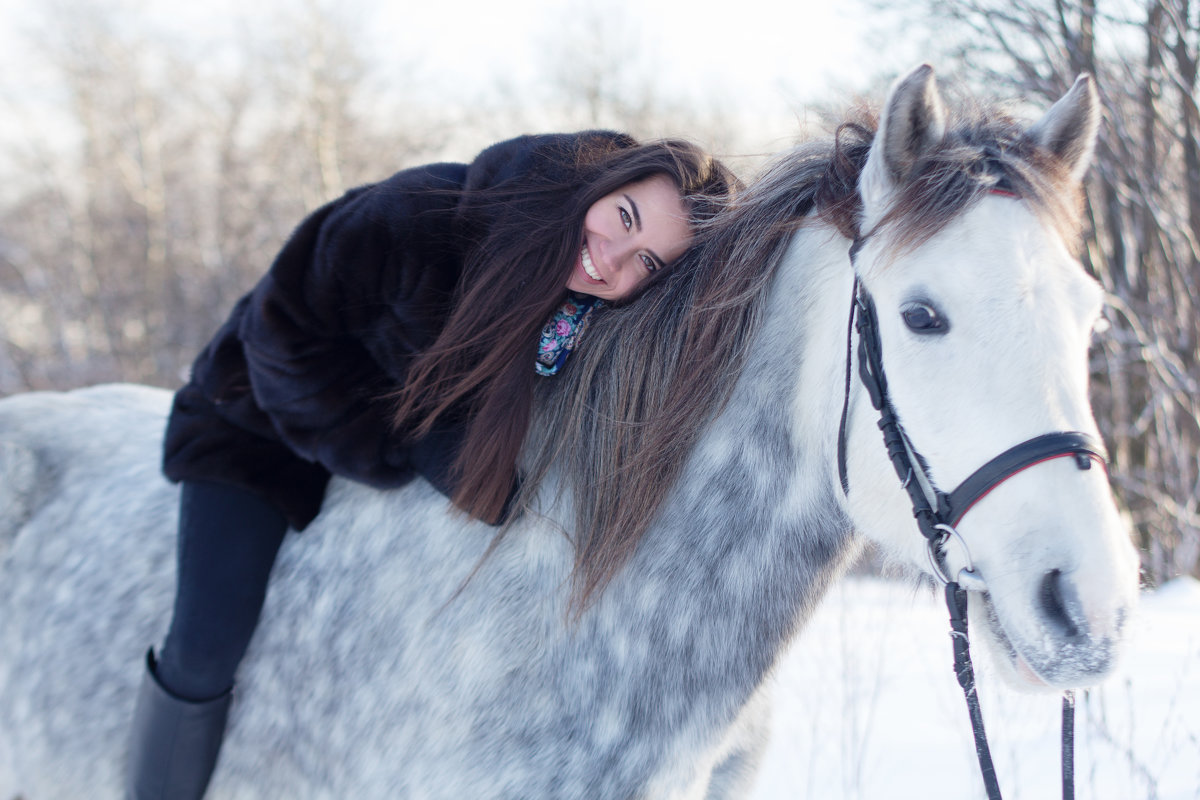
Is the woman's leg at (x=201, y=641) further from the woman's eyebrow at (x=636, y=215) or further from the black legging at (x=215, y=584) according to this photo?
the woman's eyebrow at (x=636, y=215)

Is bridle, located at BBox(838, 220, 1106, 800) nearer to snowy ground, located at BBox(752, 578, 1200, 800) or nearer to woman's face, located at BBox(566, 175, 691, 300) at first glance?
woman's face, located at BBox(566, 175, 691, 300)

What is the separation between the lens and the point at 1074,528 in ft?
3.34

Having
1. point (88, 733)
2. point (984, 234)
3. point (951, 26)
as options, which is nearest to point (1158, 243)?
point (951, 26)

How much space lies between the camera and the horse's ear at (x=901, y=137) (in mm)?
1179

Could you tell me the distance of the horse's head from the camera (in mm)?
1021

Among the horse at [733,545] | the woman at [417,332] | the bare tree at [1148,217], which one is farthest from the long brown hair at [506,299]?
the bare tree at [1148,217]

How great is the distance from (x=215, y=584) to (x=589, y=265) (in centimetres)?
112

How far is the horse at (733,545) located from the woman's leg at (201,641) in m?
0.07

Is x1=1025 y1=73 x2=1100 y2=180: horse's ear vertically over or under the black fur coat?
over

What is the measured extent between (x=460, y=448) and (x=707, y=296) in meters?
0.61

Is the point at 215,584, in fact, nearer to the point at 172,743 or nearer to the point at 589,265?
the point at 172,743

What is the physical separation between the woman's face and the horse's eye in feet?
1.82

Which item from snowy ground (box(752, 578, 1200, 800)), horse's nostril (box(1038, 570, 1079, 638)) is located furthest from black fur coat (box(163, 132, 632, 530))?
snowy ground (box(752, 578, 1200, 800))

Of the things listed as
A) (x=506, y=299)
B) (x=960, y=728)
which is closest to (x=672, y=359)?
(x=506, y=299)
